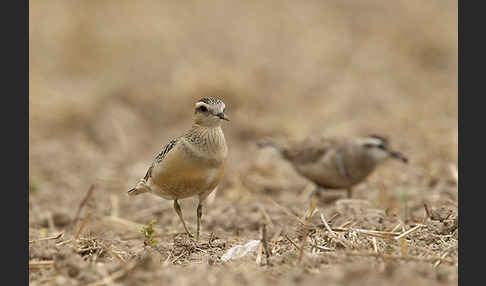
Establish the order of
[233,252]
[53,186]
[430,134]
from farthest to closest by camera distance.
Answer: [430,134], [53,186], [233,252]

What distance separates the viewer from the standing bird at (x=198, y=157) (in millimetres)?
5531

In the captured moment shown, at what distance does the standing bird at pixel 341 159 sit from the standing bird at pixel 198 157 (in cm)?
311

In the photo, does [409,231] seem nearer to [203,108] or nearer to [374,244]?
[374,244]

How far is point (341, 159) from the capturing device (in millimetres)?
8586

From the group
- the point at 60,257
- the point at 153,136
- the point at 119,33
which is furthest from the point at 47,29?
the point at 60,257

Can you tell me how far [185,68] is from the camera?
42.2 ft

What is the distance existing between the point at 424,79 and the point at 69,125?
280 inches

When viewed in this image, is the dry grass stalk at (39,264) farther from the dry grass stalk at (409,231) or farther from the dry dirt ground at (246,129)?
the dry grass stalk at (409,231)

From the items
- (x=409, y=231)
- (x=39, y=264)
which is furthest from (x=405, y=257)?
(x=39, y=264)

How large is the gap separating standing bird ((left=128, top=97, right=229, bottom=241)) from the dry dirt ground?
48 centimetres

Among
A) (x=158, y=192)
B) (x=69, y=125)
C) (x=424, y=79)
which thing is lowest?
(x=158, y=192)

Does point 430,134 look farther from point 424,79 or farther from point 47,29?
point 47,29

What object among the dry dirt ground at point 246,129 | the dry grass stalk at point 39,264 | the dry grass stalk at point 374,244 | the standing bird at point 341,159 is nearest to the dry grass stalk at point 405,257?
the dry dirt ground at point 246,129

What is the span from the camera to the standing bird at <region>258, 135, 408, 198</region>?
8469mm
